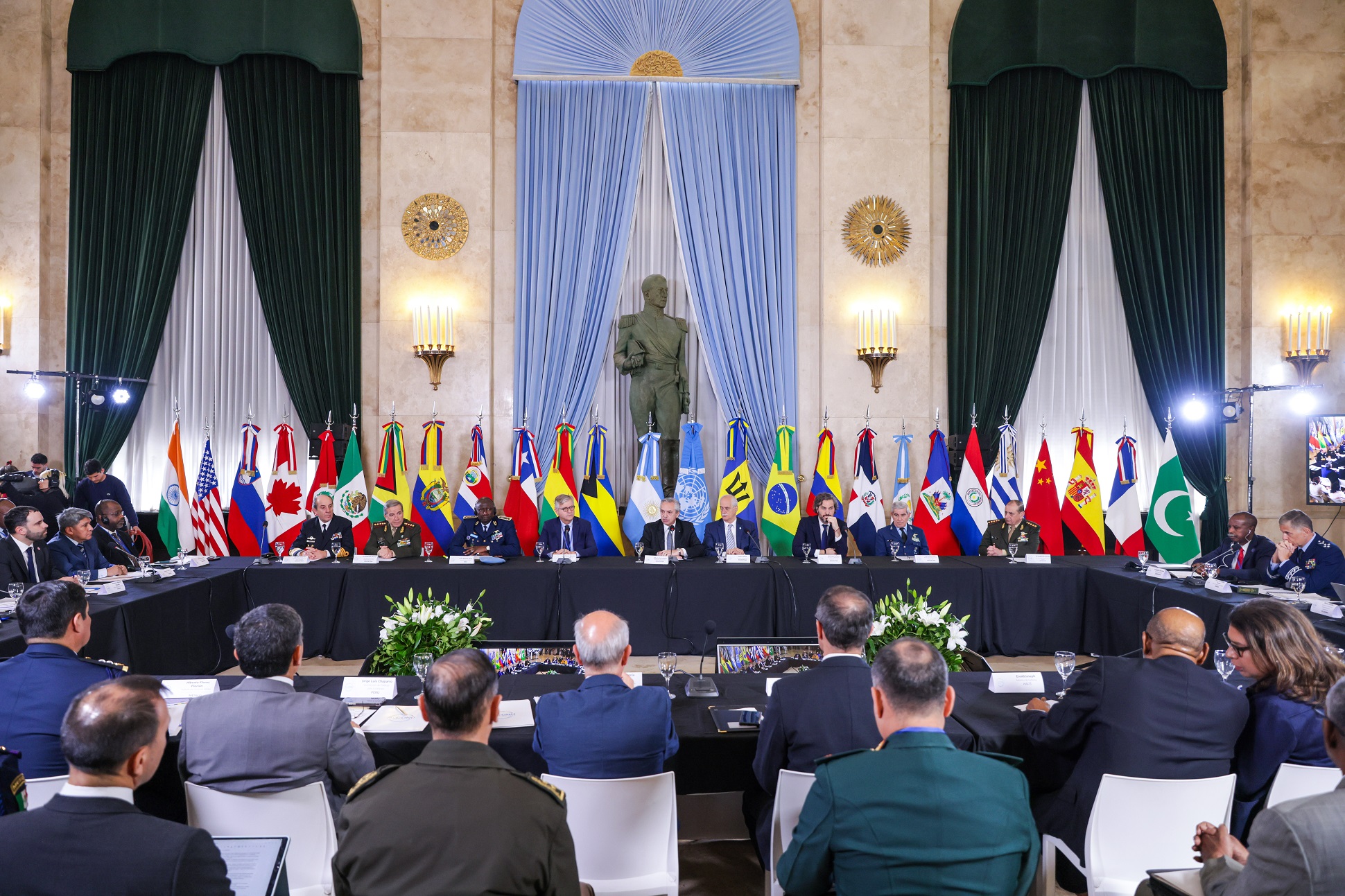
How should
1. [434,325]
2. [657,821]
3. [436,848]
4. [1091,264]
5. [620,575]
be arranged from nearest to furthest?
1. [436,848]
2. [657,821]
3. [620,575]
4. [434,325]
5. [1091,264]

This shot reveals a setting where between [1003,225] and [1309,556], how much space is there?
4.36 metres

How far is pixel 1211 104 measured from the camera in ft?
27.7

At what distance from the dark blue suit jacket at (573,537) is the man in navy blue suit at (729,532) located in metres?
0.88

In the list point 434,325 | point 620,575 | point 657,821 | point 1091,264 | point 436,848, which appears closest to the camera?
point 436,848

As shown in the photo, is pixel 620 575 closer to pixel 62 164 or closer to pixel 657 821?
pixel 657 821

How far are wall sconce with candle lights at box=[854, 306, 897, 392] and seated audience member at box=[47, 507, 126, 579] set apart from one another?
5.93m

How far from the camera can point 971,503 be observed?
7750 millimetres

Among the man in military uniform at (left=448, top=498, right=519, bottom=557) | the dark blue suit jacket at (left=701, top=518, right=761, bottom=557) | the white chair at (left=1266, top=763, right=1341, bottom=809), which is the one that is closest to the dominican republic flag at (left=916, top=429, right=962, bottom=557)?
the dark blue suit jacket at (left=701, top=518, right=761, bottom=557)

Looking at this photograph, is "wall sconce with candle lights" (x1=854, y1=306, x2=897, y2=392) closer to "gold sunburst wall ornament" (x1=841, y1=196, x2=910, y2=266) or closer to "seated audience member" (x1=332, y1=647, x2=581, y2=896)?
"gold sunburst wall ornament" (x1=841, y1=196, x2=910, y2=266)

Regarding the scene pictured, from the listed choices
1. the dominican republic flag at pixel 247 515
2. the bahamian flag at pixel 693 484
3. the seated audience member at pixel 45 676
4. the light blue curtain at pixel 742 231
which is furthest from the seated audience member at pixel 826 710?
the dominican republic flag at pixel 247 515

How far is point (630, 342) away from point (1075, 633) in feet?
13.8

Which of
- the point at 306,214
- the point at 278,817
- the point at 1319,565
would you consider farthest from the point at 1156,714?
the point at 306,214

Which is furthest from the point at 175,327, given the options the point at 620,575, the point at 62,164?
the point at 620,575

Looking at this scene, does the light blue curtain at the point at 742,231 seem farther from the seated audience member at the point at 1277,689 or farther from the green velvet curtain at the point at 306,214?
the seated audience member at the point at 1277,689
